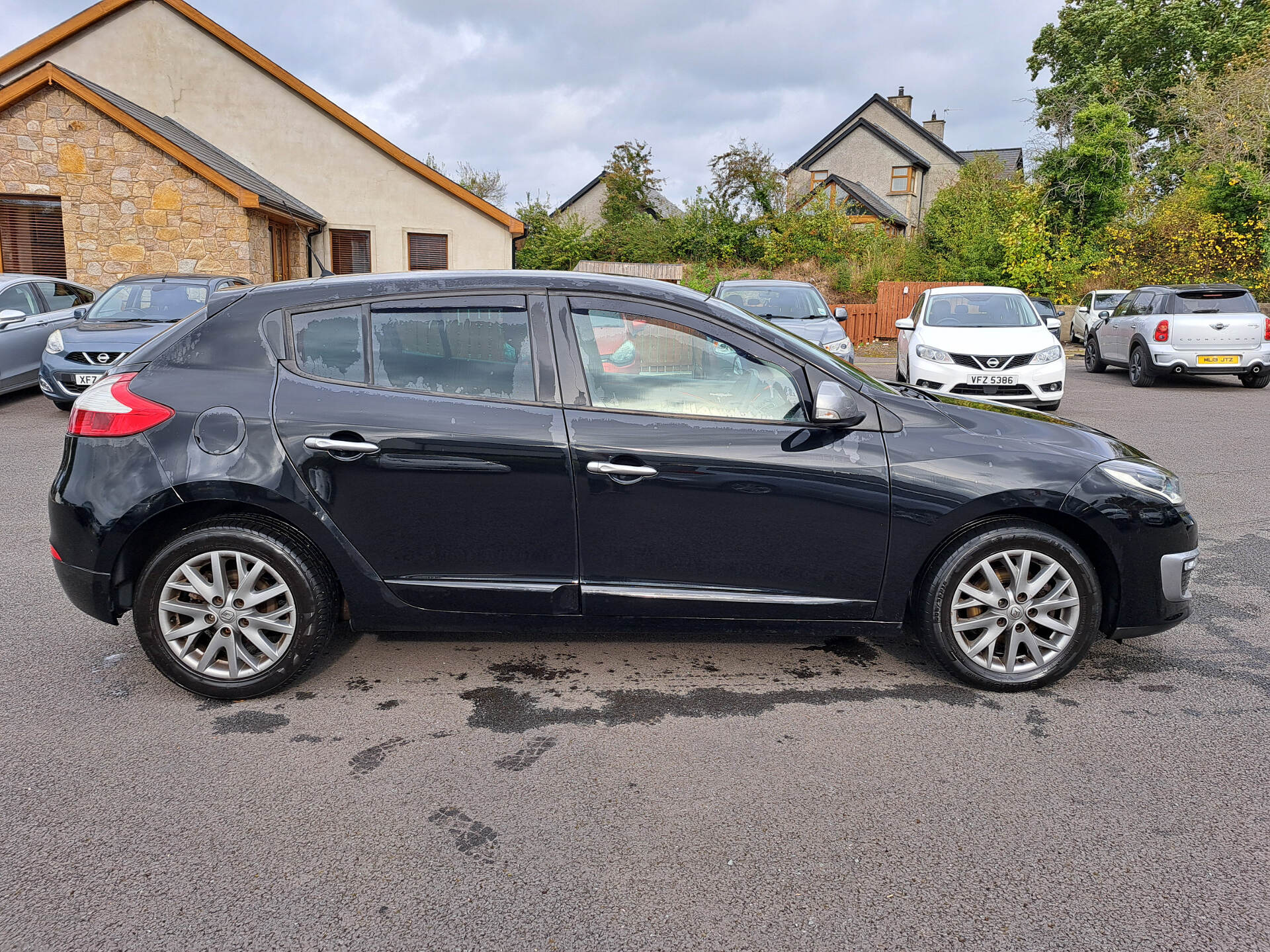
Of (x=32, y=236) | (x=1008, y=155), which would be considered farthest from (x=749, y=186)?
(x=1008, y=155)

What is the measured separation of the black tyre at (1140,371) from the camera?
15.7 m

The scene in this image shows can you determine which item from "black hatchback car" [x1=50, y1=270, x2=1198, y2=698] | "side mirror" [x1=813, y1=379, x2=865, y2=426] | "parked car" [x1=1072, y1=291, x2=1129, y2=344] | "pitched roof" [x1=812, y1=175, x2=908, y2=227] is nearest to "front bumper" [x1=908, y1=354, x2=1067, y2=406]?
"black hatchback car" [x1=50, y1=270, x2=1198, y2=698]

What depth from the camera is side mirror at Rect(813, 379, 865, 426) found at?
11.7 ft

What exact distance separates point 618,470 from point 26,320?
38.8 feet

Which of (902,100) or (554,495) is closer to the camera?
(554,495)

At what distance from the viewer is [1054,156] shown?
1176 inches

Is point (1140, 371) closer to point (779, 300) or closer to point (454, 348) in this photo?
point (779, 300)

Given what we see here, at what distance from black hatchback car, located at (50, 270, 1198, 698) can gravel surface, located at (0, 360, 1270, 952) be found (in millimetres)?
334

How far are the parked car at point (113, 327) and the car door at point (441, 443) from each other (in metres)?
Result: 6.79

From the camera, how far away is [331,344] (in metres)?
3.78

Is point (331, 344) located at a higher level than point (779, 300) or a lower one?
lower

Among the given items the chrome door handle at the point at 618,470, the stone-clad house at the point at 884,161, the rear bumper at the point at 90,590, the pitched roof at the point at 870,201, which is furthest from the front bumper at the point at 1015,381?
the stone-clad house at the point at 884,161

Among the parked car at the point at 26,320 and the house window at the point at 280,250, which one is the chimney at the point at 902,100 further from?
the parked car at the point at 26,320

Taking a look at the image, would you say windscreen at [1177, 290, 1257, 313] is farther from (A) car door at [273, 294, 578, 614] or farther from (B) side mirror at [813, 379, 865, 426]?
(A) car door at [273, 294, 578, 614]
